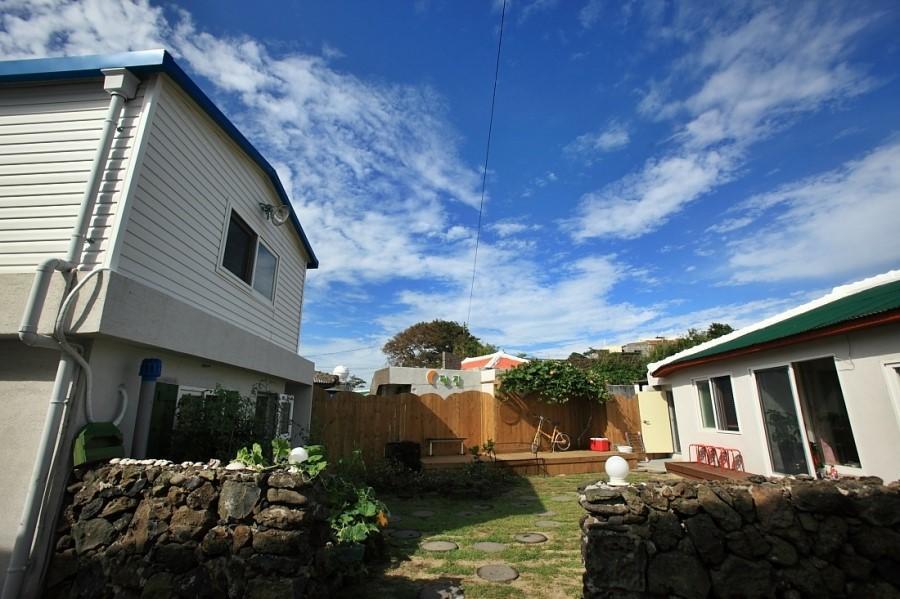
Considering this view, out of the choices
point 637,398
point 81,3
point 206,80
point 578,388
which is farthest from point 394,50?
point 637,398

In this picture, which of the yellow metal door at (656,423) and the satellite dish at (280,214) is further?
the yellow metal door at (656,423)

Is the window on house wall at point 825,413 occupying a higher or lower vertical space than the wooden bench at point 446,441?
higher

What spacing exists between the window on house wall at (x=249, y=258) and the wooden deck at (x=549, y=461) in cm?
558

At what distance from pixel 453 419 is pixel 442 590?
777 centimetres

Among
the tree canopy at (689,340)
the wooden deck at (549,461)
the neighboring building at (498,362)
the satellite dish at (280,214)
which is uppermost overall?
the tree canopy at (689,340)

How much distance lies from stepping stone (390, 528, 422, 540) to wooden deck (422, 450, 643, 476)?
4.06 metres

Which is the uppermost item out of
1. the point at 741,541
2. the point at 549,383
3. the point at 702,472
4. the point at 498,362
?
the point at 498,362

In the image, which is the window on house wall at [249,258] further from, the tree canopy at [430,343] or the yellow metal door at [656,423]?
the tree canopy at [430,343]

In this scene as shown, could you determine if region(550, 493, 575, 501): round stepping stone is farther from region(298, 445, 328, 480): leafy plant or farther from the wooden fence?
region(298, 445, 328, 480): leafy plant

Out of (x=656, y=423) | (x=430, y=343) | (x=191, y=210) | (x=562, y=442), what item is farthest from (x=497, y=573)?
(x=430, y=343)

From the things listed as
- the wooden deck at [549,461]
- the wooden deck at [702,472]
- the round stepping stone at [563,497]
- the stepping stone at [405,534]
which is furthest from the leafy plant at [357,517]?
the wooden deck at [702,472]

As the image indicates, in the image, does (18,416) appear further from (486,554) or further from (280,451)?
(486,554)

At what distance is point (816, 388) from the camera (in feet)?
19.4

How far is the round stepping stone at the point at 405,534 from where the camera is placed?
16.8 ft
